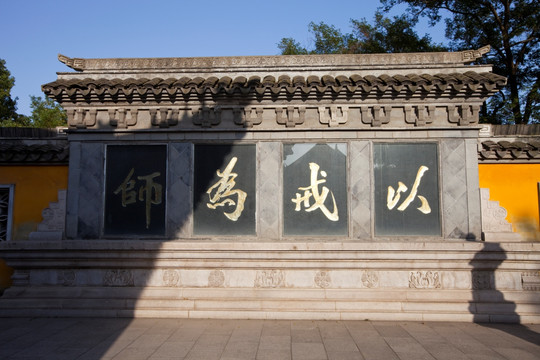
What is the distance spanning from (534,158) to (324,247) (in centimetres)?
484

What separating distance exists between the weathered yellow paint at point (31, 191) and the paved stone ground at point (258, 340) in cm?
207

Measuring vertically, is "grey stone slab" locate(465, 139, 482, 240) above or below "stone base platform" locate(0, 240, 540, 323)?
above

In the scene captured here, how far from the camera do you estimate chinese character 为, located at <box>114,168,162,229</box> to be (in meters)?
8.46

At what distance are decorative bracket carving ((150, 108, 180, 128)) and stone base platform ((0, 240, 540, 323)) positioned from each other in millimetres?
2287

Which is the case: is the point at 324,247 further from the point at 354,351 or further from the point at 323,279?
the point at 354,351

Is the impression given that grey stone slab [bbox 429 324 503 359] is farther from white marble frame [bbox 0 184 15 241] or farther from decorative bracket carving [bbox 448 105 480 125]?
white marble frame [bbox 0 184 15 241]

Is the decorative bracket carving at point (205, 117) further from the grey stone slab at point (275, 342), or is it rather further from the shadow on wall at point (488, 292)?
the shadow on wall at point (488, 292)

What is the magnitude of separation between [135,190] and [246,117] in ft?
8.44

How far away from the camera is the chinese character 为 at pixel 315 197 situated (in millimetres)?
8297

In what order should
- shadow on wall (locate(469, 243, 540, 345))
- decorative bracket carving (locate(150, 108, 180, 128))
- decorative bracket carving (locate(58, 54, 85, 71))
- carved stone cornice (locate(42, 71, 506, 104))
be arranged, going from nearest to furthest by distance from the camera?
shadow on wall (locate(469, 243, 540, 345)) < carved stone cornice (locate(42, 71, 506, 104)) < decorative bracket carving (locate(150, 108, 180, 128)) < decorative bracket carving (locate(58, 54, 85, 71))

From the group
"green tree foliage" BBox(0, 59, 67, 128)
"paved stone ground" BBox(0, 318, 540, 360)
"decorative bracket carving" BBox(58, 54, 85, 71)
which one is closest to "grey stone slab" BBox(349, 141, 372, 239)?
"paved stone ground" BBox(0, 318, 540, 360)

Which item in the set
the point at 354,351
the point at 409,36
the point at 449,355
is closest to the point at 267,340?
the point at 354,351

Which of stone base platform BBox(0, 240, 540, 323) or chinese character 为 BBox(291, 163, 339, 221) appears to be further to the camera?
chinese character 为 BBox(291, 163, 339, 221)

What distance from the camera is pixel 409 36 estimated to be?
71.5ft
